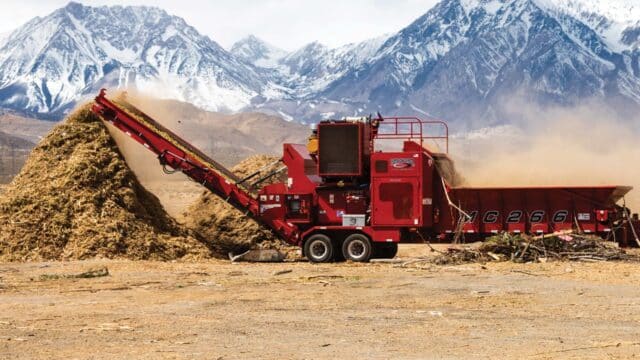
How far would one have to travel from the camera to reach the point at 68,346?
40.8 feet

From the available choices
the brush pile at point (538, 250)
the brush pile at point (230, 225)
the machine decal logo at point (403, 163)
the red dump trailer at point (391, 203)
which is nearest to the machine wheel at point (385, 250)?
the red dump trailer at point (391, 203)

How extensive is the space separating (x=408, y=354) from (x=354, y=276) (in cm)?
852

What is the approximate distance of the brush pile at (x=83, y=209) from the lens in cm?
2388

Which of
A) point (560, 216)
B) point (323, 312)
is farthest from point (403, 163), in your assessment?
point (323, 312)

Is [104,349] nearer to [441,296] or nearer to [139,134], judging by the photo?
[441,296]

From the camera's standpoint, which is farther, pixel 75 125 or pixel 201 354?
pixel 75 125

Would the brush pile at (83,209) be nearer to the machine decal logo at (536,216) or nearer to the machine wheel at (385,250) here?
the machine wheel at (385,250)

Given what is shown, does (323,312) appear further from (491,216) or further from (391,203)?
(491,216)

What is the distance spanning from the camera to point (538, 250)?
2303 centimetres

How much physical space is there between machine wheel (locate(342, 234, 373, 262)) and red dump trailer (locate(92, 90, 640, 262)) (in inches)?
1.0

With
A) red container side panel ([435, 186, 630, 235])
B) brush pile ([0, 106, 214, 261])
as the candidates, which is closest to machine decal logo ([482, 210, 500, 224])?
red container side panel ([435, 186, 630, 235])

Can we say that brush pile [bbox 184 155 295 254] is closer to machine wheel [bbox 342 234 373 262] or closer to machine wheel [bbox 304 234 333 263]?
machine wheel [bbox 304 234 333 263]

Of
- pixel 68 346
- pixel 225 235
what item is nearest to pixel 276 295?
pixel 68 346

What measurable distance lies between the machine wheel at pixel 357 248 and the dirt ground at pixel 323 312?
1655 millimetres
